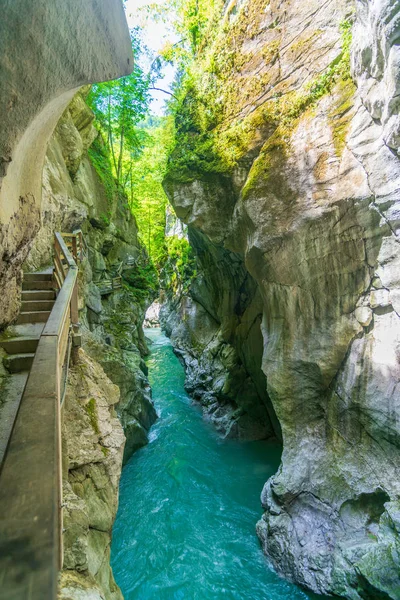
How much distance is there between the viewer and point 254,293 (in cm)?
1373

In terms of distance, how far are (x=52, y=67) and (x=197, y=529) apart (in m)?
10.9

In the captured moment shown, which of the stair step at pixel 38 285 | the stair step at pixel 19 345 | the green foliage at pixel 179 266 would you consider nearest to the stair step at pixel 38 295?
the stair step at pixel 38 285

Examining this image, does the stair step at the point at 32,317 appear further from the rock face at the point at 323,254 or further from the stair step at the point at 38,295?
the rock face at the point at 323,254

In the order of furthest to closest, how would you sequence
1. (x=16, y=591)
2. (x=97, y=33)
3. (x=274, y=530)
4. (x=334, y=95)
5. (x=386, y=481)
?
1. (x=274, y=530)
2. (x=334, y=95)
3. (x=386, y=481)
4. (x=97, y=33)
5. (x=16, y=591)

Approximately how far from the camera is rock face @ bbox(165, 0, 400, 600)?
6.16 metres

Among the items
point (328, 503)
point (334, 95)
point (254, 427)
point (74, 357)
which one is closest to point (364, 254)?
point (334, 95)

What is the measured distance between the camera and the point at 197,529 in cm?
916

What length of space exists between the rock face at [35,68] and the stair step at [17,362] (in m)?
0.99

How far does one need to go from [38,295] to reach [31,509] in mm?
5819

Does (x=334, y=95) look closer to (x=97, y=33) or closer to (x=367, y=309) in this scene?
(x=367, y=309)

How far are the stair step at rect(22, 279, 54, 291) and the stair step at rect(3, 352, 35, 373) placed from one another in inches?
115

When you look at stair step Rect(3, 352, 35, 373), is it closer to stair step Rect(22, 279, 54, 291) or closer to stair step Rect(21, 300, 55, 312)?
stair step Rect(21, 300, 55, 312)

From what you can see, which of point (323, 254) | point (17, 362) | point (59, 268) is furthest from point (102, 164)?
point (17, 362)

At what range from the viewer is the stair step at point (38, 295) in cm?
616
